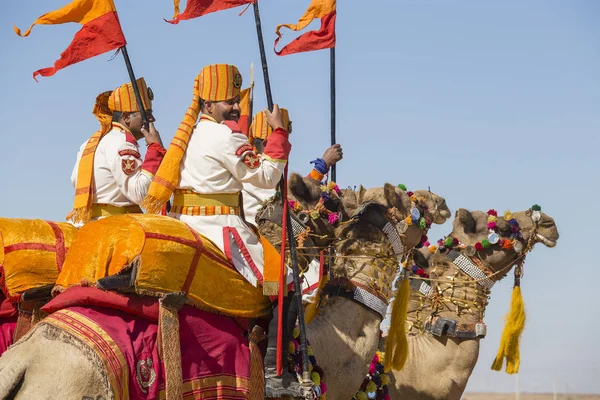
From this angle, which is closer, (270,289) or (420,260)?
(270,289)

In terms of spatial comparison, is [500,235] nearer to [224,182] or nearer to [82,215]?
[224,182]

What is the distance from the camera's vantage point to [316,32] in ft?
32.1

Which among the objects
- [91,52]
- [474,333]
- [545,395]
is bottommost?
[545,395]

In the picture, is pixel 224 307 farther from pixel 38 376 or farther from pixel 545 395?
pixel 545 395

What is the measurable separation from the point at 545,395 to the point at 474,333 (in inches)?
815

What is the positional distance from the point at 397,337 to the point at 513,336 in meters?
1.88

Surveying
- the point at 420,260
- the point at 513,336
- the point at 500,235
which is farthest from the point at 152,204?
the point at 513,336

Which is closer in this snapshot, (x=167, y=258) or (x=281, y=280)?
(x=167, y=258)

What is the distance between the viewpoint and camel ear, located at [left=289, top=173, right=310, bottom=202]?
9227 mm

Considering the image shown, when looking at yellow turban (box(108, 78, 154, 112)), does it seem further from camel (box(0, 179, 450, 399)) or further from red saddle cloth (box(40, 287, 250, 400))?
red saddle cloth (box(40, 287, 250, 400))

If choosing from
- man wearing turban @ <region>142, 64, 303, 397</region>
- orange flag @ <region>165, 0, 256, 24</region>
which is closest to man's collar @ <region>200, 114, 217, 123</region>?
man wearing turban @ <region>142, 64, 303, 397</region>

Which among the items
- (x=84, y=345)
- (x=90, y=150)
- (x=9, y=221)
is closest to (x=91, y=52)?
(x=90, y=150)

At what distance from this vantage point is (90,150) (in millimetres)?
9742

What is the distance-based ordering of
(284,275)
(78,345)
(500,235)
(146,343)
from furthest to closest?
1. (500,235)
2. (284,275)
3. (146,343)
4. (78,345)
